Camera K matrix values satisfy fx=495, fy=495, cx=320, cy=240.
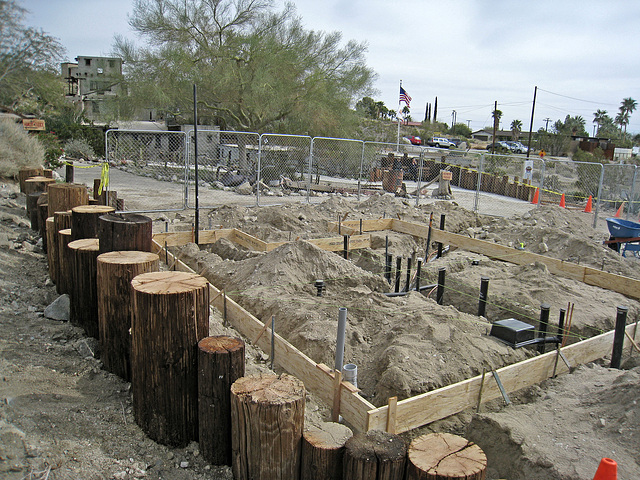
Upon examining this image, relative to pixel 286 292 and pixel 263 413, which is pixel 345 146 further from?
pixel 263 413

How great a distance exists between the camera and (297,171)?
23.3m

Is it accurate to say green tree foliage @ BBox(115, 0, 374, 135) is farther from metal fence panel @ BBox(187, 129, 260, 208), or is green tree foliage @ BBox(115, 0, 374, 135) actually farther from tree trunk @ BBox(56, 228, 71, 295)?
tree trunk @ BBox(56, 228, 71, 295)

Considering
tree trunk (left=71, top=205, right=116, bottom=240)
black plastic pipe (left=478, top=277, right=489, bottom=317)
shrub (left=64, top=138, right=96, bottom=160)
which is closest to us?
tree trunk (left=71, top=205, right=116, bottom=240)

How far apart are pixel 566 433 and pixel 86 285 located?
442 cm

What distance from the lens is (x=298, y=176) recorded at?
2284 cm

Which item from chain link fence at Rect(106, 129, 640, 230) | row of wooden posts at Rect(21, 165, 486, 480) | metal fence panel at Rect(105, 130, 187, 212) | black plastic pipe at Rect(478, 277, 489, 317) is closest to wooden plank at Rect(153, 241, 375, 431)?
row of wooden posts at Rect(21, 165, 486, 480)

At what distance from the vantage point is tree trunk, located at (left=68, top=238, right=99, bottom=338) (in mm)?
4723

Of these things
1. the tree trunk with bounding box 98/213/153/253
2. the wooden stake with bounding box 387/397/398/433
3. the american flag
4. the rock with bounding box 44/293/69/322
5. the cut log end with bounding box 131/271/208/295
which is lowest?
the wooden stake with bounding box 387/397/398/433

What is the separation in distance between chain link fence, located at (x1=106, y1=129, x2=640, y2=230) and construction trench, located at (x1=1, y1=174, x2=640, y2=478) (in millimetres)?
6123

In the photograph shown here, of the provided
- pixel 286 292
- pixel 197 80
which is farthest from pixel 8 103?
pixel 286 292

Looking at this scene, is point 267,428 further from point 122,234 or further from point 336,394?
point 122,234

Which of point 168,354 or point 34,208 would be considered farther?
point 34,208

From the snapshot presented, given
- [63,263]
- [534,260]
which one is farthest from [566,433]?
[534,260]

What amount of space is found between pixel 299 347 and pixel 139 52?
72.8 feet
